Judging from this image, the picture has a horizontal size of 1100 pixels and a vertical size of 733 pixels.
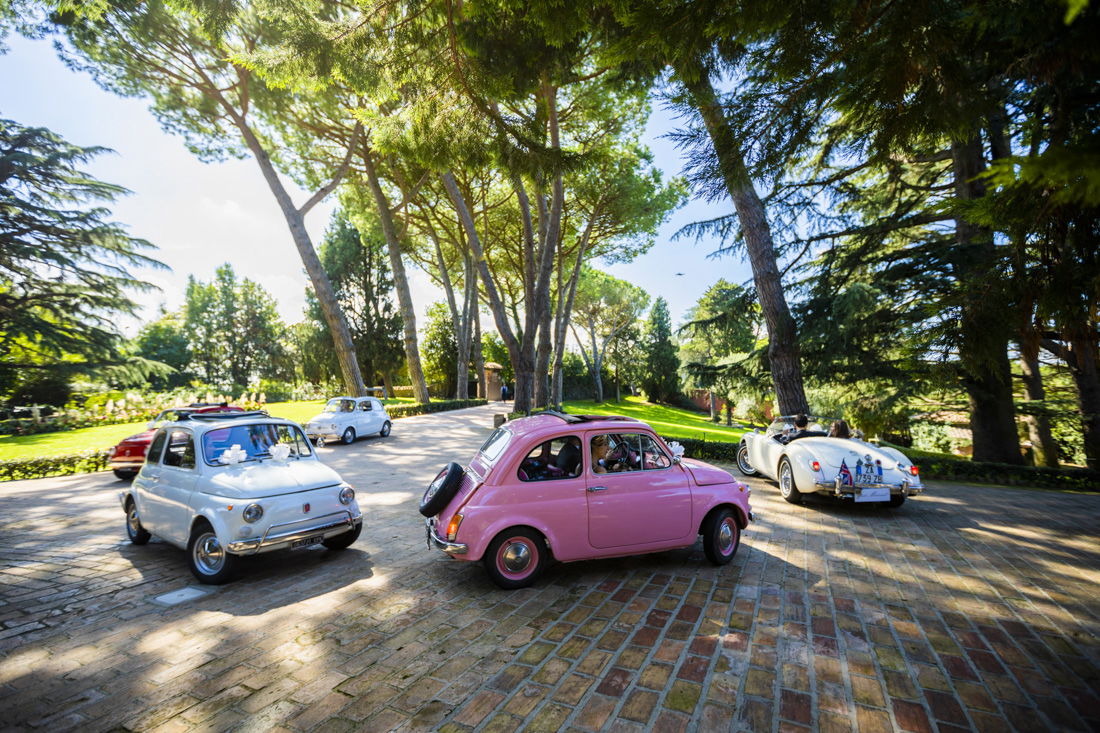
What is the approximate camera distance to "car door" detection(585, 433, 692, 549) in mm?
4574

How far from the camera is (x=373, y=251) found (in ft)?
118

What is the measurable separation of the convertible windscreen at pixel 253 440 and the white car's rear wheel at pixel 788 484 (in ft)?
24.7

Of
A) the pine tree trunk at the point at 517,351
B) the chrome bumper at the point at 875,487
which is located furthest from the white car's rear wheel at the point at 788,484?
the pine tree trunk at the point at 517,351

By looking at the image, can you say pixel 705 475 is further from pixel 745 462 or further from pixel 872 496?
pixel 745 462

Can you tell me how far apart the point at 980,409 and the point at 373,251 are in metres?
36.5

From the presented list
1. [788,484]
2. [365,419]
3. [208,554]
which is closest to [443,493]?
[208,554]

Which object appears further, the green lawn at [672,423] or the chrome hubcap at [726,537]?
the green lawn at [672,423]

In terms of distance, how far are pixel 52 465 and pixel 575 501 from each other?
14.3 meters

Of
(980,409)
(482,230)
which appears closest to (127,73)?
(482,230)

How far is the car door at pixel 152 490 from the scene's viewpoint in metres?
5.35

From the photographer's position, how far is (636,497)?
4.65 m

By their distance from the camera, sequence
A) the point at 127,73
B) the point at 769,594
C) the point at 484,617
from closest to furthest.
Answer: the point at 484,617 → the point at 769,594 → the point at 127,73

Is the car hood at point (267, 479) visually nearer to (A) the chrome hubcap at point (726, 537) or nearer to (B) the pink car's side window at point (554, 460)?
(B) the pink car's side window at point (554, 460)

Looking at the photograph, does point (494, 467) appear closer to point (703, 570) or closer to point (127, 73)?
point (703, 570)
